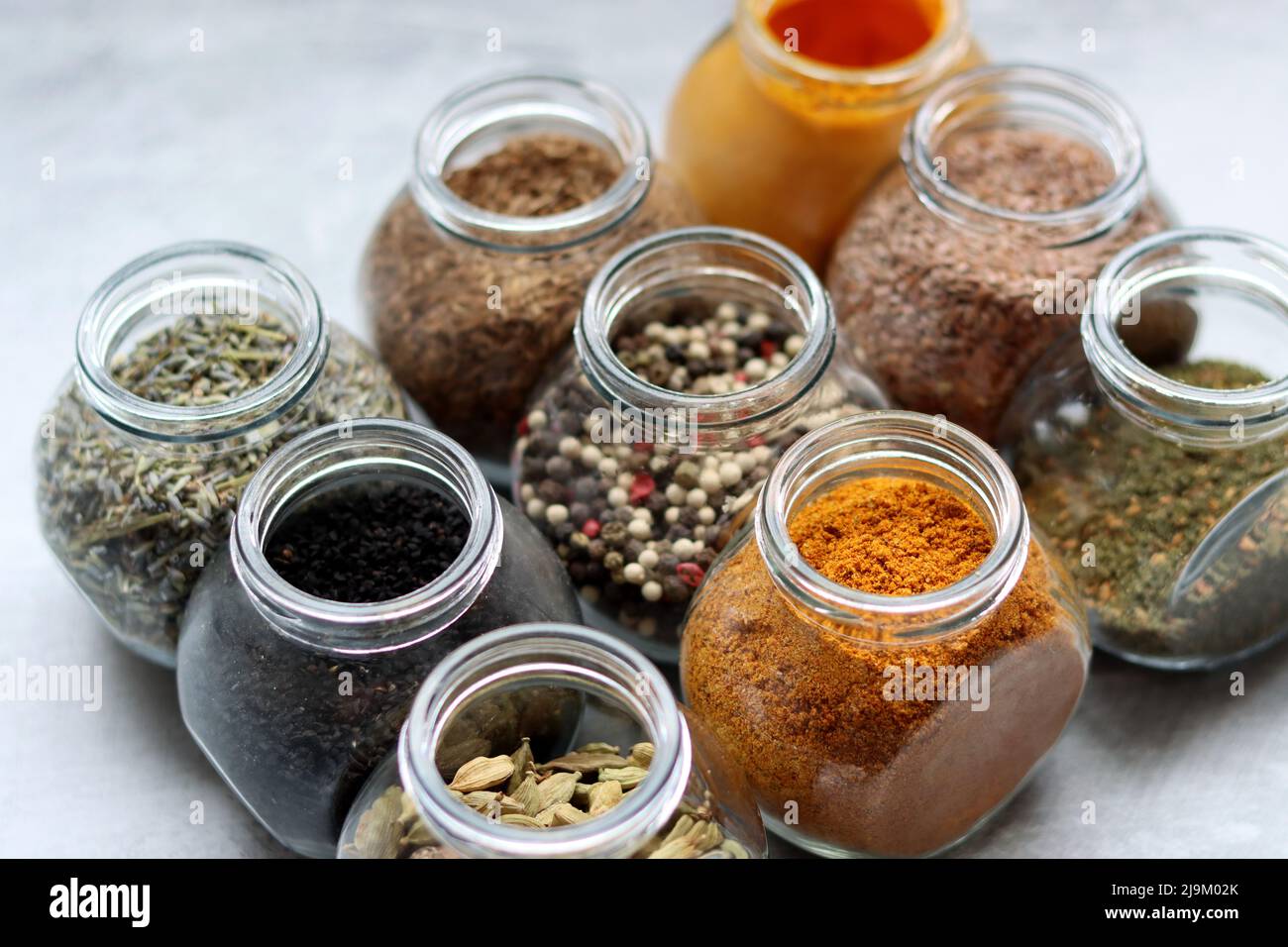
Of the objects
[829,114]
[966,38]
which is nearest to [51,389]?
[829,114]

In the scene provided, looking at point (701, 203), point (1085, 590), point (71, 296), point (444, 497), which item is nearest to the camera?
point (444, 497)

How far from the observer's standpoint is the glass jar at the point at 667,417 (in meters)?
1.50

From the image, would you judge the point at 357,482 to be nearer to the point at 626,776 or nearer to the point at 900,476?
the point at 626,776

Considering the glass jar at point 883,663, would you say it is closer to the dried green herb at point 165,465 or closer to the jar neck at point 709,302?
the jar neck at point 709,302

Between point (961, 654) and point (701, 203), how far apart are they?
2.60 ft

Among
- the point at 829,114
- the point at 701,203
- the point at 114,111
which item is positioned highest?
the point at 829,114

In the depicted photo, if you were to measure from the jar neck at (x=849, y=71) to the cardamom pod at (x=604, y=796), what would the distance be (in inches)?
32.3

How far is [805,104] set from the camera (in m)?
1.78

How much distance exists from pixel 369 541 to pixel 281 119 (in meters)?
1.01

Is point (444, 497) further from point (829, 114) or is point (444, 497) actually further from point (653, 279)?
point (829, 114)

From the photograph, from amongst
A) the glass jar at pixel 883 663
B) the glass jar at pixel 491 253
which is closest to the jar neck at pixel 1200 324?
the glass jar at pixel 883 663

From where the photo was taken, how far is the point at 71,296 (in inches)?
82.2

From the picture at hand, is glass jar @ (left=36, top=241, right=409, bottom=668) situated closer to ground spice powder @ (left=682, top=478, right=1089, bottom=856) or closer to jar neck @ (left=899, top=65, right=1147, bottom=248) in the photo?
ground spice powder @ (left=682, top=478, right=1089, bottom=856)

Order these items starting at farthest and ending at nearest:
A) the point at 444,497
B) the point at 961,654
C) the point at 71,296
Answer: the point at 71,296
the point at 444,497
the point at 961,654
